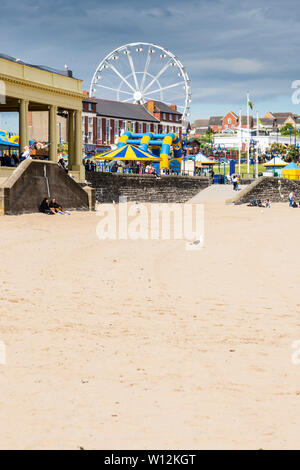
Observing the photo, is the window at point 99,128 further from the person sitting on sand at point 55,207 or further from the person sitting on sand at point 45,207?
the person sitting on sand at point 45,207

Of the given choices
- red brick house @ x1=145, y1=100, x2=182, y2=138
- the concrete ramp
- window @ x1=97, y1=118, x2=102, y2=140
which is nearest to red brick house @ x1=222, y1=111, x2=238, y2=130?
red brick house @ x1=145, y1=100, x2=182, y2=138

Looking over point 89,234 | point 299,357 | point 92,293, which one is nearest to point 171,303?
point 92,293

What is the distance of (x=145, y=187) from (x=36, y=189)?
16.1 metres

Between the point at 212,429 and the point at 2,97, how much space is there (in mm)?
26862

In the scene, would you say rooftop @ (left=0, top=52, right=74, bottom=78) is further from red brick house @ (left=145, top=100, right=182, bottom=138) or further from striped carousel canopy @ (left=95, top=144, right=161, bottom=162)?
red brick house @ (left=145, top=100, right=182, bottom=138)

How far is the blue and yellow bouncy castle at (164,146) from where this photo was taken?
46.6 meters

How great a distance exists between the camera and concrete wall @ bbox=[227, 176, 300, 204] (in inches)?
1619

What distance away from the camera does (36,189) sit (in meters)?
24.0

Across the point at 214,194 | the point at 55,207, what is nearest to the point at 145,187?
the point at 214,194

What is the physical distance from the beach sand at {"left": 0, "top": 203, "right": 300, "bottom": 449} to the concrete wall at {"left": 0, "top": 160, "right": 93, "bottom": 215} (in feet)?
29.1

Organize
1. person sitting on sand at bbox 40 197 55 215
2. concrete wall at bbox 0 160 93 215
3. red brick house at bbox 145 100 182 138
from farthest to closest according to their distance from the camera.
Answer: red brick house at bbox 145 100 182 138 → person sitting on sand at bbox 40 197 55 215 → concrete wall at bbox 0 160 93 215

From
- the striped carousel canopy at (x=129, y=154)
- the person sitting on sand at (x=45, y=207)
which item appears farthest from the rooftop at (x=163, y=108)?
the person sitting on sand at (x=45, y=207)

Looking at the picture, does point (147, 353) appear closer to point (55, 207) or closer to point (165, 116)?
point (55, 207)

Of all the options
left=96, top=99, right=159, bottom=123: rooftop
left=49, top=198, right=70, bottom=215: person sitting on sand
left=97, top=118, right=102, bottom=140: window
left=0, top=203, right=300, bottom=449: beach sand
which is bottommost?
left=0, top=203, right=300, bottom=449: beach sand
